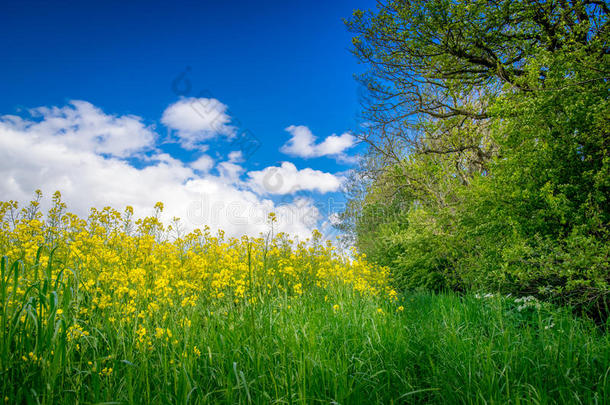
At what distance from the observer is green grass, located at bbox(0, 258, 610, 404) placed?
6.47 feet

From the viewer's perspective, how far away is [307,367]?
242 centimetres

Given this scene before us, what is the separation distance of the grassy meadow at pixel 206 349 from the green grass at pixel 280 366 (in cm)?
1

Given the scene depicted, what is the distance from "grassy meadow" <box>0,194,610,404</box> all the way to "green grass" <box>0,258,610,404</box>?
1cm

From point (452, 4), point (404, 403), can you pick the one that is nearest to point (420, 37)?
point (452, 4)

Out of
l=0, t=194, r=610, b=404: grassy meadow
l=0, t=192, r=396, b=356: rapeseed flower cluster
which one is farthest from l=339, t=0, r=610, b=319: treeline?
l=0, t=192, r=396, b=356: rapeseed flower cluster

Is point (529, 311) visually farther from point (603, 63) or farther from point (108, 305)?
point (108, 305)

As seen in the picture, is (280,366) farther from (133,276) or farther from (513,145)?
(513,145)

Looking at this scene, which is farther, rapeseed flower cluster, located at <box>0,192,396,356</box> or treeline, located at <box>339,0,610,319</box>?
treeline, located at <box>339,0,610,319</box>

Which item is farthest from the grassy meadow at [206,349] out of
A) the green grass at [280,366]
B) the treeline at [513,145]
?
the treeline at [513,145]

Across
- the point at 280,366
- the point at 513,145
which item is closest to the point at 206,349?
the point at 280,366

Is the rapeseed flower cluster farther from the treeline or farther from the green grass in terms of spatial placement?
the treeline

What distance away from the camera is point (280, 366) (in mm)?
2467

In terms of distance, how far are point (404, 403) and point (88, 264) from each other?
3229 millimetres

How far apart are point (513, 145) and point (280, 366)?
17.6 ft
